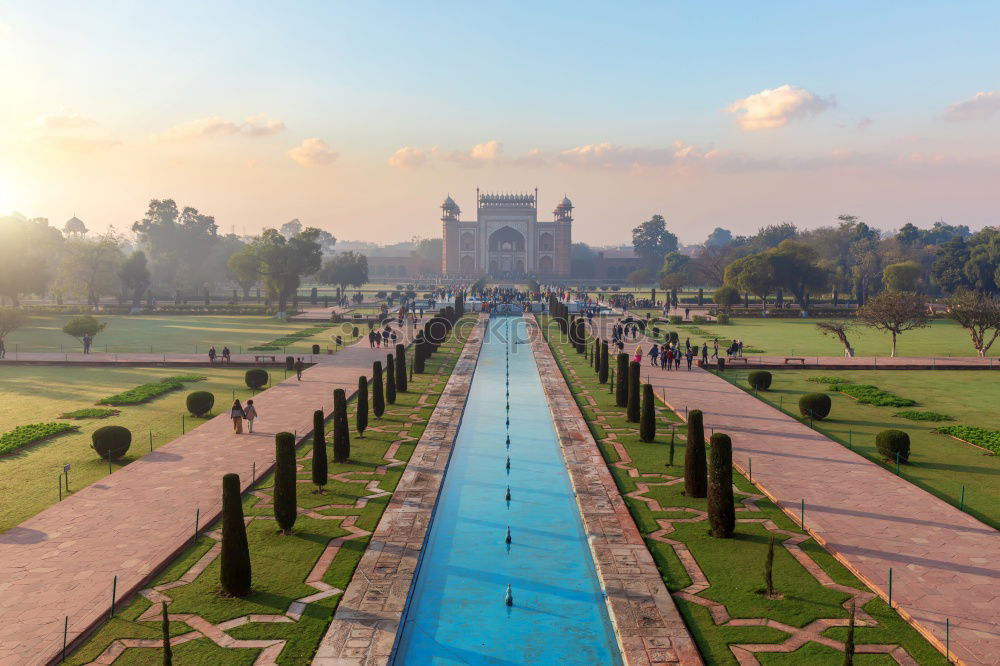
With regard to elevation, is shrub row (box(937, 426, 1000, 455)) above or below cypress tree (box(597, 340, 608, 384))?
below

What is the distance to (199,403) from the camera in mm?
21375

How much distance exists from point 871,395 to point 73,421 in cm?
Result: 2400

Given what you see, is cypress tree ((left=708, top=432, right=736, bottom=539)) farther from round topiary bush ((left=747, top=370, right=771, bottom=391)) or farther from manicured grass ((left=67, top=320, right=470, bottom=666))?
round topiary bush ((left=747, top=370, right=771, bottom=391))

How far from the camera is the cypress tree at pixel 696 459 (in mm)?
14234

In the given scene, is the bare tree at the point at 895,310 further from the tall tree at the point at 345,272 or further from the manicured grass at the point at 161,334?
the tall tree at the point at 345,272

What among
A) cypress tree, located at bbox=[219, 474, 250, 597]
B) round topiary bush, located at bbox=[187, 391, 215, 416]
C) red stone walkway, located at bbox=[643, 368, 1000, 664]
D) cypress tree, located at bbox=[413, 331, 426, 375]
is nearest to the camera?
red stone walkway, located at bbox=[643, 368, 1000, 664]

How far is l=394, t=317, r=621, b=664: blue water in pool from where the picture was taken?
9.42 meters

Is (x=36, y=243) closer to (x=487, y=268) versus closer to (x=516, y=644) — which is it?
(x=516, y=644)

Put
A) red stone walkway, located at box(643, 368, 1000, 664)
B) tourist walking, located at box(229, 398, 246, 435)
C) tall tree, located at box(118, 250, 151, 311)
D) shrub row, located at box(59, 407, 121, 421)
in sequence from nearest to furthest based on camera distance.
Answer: red stone walkway, located at box(643, 368, 1000, 664) → tourist walking, located at box(229, 398, 246, 435) → shrub row, located at box(59, 407, 121, 421) → tall tree, located at box(118, 250, 151, 311)

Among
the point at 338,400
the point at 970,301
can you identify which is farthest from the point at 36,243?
the point at 970,301

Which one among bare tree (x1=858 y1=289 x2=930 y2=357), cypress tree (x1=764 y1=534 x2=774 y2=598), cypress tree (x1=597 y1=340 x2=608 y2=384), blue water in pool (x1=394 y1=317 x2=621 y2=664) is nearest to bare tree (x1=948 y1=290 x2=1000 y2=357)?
bare tree (x1=858 y1=289 x2=930 y2=357)

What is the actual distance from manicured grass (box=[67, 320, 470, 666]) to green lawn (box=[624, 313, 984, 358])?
2683cm

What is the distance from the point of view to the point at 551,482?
16281mm

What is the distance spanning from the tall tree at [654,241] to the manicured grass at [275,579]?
398 ft
